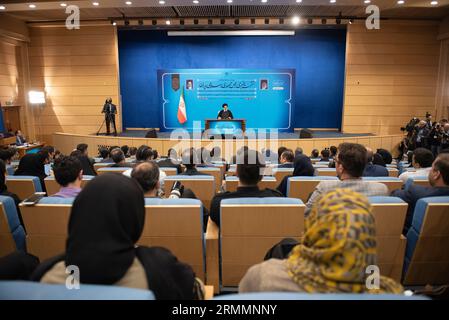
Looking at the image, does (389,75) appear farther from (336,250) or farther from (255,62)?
(336,250)

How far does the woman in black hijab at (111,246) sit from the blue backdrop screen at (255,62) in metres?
11.1

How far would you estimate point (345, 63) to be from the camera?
40.0 ft

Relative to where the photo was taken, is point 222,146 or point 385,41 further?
point 385,41

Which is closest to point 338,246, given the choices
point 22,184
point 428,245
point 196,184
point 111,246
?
point 111,246

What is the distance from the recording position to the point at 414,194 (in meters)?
2.58

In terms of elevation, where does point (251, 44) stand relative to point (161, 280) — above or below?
above

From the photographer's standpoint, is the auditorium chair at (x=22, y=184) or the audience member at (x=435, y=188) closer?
the audience member at (x=435, y=188)

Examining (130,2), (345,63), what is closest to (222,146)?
(130,2)

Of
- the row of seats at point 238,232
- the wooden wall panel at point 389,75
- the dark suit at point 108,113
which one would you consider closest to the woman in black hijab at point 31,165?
the row of seats at point 238,232

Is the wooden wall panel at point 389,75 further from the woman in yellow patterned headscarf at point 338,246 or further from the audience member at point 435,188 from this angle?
the woman in yellow patterned headscarf at point 338,246

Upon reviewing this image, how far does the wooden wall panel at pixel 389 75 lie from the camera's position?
1189cm
